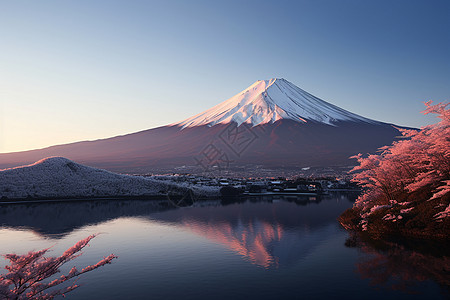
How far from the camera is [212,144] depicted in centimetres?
18612

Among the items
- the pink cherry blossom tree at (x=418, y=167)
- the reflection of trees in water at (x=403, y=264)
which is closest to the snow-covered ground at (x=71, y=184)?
the pink cherry blossom tree at (x=418, y=167)

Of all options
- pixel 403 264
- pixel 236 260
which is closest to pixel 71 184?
pixel 236 260

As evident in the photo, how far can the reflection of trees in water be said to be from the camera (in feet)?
54.7

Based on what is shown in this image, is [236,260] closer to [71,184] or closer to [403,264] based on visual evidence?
[403,264]

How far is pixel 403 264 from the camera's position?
773 inches

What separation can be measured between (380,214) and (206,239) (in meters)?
15.3

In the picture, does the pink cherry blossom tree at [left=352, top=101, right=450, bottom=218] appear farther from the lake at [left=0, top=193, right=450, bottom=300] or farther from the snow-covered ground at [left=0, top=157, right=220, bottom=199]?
the snow-covered ground at [left=0, top=157, right=220, bottom=199]

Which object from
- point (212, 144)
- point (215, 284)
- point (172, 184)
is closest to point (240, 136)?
point (212, 144)

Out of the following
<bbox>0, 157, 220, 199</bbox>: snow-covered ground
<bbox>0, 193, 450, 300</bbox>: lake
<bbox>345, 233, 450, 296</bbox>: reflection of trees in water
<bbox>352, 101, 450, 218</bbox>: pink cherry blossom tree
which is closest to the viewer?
<bbox>0, 193, 450, 300</bbox>: lake

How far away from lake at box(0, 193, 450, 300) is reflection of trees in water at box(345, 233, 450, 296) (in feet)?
0.16

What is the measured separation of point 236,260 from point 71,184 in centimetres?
6030

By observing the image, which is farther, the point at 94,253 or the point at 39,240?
the point at 39,240

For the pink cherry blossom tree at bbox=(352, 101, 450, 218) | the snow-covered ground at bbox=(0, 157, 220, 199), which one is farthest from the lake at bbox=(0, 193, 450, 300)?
the snow-covered ground at bbox=(0, 157, 220, 199)

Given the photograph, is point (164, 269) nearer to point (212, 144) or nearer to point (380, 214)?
point (380, 214)
